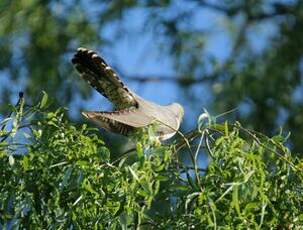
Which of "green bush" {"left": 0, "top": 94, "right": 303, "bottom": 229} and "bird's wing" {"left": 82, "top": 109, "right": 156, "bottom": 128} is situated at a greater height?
"bird's wing" {"left": 82, "top": 109, "right": 156, "bottom": 128}

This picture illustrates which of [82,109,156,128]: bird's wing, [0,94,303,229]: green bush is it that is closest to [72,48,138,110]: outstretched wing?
[82,109,156,128]: bird's wing

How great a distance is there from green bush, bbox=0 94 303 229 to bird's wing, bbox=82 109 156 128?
254 millimetres

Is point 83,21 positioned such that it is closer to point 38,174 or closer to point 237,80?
point 237,80

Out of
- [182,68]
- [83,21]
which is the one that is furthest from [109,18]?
[182,68]

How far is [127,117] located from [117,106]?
1.28ft

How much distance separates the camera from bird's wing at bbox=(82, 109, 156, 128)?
9.65 ft

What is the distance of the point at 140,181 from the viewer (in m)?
2.34

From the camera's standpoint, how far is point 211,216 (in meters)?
2.37

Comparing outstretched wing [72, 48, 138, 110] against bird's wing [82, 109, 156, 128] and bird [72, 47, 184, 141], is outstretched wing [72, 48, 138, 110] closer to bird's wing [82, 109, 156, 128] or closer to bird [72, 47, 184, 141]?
bird [72, 47, 184, 141]

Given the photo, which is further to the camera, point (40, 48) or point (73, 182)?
point (40, 48)

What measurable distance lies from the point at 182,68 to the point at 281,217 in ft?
19.5

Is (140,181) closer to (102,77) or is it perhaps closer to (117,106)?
(102,77)

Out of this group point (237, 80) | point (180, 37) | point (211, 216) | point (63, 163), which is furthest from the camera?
point (180, 37)

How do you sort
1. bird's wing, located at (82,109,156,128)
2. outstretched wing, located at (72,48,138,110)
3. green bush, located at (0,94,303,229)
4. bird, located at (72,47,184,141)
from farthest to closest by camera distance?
outstretched wing, located at (72,48,138,110)
bird, located at (72,47,184,141)
bird's wing, located at (82,109,156,128)
green bush, located at (0,94,303,229)
